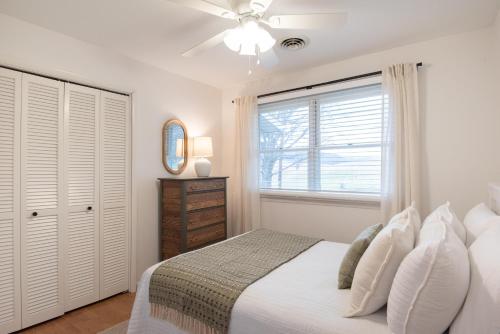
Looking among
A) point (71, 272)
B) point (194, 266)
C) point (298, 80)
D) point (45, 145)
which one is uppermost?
point (298, 80)

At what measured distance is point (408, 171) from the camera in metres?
2.46

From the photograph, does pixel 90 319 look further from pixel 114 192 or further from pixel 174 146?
pixel 174 146

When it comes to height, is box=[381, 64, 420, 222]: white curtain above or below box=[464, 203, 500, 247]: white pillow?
above

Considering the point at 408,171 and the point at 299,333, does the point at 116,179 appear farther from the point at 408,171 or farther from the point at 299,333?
the point at 408,171

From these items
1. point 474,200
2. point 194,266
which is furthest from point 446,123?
point 194,266

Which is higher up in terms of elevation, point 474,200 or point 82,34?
point 82,34

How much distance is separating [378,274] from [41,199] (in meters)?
2.50

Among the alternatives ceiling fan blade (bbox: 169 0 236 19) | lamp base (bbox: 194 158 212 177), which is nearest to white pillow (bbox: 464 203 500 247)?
ceiling fan blade (bbox: 169 0 236 19)

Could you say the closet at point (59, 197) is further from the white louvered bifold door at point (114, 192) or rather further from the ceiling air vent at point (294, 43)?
the ceiling air vent at point (294, 43)

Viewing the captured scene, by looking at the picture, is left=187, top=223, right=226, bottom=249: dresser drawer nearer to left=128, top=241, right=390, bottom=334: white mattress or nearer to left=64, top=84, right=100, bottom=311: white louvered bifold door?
left=64, top=84, right=100, bottom=311: white louvered bifold door

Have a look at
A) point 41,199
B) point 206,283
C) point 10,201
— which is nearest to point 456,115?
point 206,283

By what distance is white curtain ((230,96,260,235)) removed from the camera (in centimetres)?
345

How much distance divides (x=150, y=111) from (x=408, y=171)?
8.79 ft

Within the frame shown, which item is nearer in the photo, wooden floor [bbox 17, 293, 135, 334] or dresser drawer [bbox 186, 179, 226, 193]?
wooden floor [bbox 17, 293, 135, 334]
